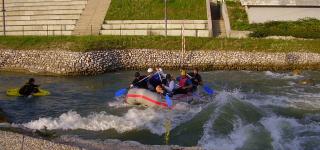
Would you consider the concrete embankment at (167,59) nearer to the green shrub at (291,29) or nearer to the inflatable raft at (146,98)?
the green shrub at (291,29)

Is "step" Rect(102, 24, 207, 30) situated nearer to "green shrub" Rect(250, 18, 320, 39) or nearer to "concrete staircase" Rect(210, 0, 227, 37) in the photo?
"concrete staircase" Rect(210, 0, 227, 37)

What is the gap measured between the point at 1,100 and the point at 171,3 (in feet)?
74.5

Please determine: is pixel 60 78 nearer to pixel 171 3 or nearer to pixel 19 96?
pixel 19 96

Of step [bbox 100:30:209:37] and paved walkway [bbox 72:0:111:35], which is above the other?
paved walkway [bbox 72:0:111:35]

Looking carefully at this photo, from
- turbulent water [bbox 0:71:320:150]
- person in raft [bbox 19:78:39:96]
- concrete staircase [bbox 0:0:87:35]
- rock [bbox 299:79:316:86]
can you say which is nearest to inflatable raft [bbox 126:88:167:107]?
turbulent water [bbox 0:71:320:150]

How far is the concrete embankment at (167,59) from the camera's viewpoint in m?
28.4

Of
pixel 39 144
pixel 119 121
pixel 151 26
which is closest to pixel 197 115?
pixel 119 121

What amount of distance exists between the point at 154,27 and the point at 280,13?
10.6 metres

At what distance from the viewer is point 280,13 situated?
37594mm

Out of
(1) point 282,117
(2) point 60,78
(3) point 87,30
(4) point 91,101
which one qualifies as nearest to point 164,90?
(4) point 91,101

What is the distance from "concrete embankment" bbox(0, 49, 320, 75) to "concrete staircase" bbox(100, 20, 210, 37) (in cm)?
459

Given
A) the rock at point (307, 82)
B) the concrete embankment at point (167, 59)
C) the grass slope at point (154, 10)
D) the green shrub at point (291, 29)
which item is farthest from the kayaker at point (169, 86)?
the grass slope at point (154, 10)

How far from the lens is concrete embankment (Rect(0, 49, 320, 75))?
28.4 m

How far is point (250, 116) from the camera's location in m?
17.2
